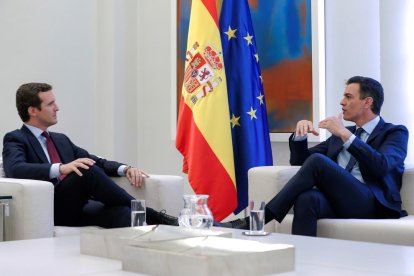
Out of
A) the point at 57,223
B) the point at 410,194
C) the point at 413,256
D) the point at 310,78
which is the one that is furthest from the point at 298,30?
the point at 413,256

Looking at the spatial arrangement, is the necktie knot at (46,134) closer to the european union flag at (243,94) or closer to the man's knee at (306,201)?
the european union flag at (243,94)

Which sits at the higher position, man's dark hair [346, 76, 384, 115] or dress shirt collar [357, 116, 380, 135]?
man's dark hair [346, 76, 384, 115]

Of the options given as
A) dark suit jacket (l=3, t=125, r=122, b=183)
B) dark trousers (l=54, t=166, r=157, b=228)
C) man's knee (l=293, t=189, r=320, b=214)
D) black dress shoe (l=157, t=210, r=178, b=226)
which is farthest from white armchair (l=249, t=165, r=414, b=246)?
dark suit jacket (l=3, t=125, r=122, b=183)

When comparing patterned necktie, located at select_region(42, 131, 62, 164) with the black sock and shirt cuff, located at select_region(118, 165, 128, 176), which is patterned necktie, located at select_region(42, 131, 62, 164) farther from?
the black sock

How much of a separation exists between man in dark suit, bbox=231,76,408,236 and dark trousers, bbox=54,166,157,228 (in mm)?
829

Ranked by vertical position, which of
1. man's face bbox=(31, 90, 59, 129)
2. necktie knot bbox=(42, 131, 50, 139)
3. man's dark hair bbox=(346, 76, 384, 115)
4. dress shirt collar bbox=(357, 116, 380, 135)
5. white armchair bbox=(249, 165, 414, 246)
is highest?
man's dark hair bbox=(346, 76, 384, 115)

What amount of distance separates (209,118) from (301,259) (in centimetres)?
277

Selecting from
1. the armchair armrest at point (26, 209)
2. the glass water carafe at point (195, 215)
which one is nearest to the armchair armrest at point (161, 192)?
the armchair armrest at point (26, 209)

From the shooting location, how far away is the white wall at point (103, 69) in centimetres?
576

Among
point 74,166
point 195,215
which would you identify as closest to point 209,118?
point 74,166

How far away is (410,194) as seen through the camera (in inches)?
159

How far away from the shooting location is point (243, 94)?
4953 millimetres

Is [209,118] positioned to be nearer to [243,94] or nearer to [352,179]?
[243,94]

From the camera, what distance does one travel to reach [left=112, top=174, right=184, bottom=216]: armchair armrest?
4066 millimetres
